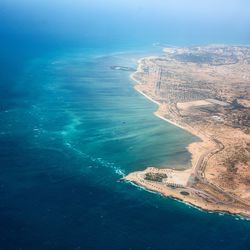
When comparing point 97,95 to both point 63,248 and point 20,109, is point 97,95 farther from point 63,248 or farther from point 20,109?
point 63,248

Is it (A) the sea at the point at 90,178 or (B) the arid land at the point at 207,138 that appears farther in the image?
(B) the arid land at the point at 207,138

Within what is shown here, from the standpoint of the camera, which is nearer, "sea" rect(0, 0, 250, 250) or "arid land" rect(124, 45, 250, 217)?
"sea" rect(0, 0, 250, 250)

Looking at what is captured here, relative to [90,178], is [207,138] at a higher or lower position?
higher

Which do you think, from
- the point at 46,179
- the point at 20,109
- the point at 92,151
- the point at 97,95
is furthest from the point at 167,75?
the point at 46,179
